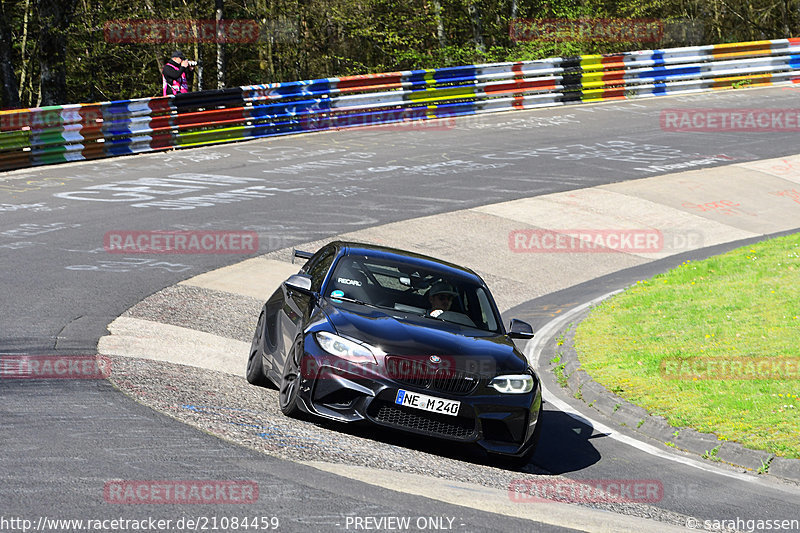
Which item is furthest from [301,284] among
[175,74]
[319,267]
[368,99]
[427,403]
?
[368,99]

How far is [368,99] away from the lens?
2567cm

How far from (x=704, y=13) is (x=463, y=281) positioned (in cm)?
3554

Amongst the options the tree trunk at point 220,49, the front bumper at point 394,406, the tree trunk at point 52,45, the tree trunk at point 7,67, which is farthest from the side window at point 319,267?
the tree trunk at point 220,49

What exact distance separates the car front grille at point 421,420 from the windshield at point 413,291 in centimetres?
137

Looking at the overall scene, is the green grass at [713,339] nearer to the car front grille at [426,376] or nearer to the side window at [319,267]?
the car front grille at [426,376]

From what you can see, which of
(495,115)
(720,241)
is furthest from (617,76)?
(720,241)

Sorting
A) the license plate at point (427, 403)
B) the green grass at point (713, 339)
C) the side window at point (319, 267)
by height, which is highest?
the side window at point (319, 267)

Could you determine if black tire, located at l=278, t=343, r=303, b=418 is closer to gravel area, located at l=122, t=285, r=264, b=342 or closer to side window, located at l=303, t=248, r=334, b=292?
side window, located at l=303, t=248, r=334, b=292

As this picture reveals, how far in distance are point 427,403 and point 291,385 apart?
3.84 ft

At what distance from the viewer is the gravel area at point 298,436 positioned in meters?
6.84

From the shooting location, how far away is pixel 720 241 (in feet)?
59.7

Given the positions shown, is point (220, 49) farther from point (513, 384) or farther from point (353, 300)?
point (513, 384)

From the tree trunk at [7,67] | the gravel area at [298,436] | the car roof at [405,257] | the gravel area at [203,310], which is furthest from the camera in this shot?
the tree trunk at [7,67]

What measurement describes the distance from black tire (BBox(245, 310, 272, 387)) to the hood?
1094 mm
